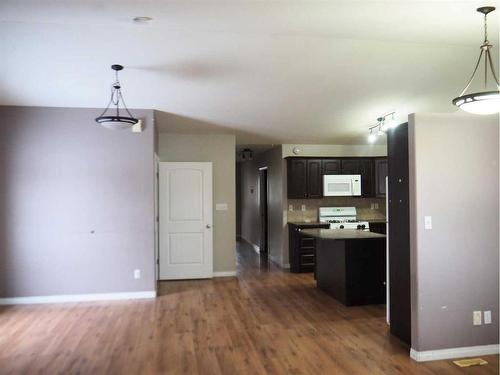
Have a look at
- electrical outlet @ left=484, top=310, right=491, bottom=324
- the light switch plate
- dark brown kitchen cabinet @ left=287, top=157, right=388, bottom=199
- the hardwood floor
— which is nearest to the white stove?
dark brown kitchen cabinet @ left=287, top=157, right=388, bottom=199

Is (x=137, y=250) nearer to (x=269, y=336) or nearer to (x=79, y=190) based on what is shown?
(x=79, y=190)

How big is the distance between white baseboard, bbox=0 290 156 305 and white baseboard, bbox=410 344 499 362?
11.2 ft

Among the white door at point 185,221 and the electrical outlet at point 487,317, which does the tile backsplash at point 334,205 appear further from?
the electrical outlet at point 487,317

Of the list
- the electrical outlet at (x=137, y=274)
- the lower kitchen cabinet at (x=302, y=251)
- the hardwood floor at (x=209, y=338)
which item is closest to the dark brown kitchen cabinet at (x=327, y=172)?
the lower kitchen cabinet at (x=302, y=251)

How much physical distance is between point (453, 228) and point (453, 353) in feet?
3.53

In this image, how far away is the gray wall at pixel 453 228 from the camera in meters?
3.22

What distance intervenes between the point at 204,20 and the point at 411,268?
2.71 meters

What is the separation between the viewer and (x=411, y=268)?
3303mm

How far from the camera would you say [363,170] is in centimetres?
739

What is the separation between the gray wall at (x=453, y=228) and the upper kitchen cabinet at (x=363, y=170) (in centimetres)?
401

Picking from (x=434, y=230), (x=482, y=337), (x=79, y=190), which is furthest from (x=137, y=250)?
(x=482, y=337)

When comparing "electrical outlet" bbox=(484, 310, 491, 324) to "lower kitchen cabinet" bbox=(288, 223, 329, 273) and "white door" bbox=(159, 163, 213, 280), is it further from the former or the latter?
"white door" bbox=(159, 163, 213, 280)

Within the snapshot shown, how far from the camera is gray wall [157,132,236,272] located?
6.52 metres

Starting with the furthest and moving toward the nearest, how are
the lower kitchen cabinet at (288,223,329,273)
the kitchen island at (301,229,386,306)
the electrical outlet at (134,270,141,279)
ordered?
the lower kitchen cabinet at (288,223,329,273) → the electrical outlet at (134,270,141,279) → the kitchen island at (301,229,386,306)
